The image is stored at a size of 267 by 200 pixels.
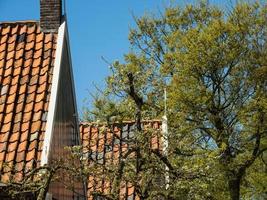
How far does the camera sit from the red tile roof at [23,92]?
430 inches

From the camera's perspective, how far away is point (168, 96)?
2738 centimetres

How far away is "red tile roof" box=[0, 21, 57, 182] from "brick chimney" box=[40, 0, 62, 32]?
0.87 feet

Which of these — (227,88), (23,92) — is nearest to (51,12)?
(23,92)

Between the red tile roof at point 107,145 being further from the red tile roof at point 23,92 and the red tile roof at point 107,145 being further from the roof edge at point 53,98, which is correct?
the red tile roof at point 23,92

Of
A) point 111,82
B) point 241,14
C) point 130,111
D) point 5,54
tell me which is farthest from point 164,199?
point 241,14

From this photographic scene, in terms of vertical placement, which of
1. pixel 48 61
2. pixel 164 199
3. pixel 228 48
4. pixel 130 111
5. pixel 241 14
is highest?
pixel 241 14

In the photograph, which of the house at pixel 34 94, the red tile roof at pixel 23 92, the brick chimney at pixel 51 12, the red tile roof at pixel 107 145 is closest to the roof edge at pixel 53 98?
the house at pixel 34 94

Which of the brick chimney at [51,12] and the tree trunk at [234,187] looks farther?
the tree trunk at [234,187]

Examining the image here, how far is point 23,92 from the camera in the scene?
39.9ft

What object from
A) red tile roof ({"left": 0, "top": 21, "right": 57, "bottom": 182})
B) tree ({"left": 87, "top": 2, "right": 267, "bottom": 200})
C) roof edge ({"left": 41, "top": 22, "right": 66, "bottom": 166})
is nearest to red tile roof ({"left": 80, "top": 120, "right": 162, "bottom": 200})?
roof edge ({"left": 41, "top": 22, "right": 66, "bottom": 166})

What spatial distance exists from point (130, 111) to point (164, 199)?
1.57 m

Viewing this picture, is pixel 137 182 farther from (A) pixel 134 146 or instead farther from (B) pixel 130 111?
(B) pixel 130 111

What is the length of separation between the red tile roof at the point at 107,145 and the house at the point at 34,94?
73 centimetres

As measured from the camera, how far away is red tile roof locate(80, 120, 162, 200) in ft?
32.3
